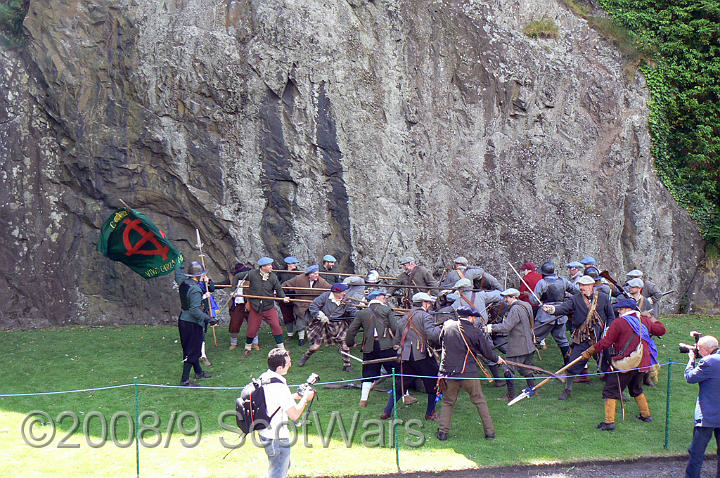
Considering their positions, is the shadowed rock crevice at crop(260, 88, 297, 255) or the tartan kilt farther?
the shadowed rock crevice at crop(260, 88, 297, 255)

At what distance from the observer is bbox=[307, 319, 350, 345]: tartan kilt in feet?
38.8

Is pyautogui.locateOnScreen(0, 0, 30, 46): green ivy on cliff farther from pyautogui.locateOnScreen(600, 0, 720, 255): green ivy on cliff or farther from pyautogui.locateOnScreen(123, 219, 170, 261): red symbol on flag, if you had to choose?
pyautogui.locateOnScreen(600, 0, 720, 255): green ivy on cliff

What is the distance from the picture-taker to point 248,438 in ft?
28.7

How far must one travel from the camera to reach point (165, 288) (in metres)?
16.0

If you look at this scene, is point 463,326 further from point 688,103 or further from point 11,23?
point 11,23

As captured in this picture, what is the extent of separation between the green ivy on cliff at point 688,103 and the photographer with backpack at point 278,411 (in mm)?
15617

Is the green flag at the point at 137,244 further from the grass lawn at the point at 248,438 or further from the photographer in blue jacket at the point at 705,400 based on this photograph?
the photographer in blue jacket at the point at 705,400

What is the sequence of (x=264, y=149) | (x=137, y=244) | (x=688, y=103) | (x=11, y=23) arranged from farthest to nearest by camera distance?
(x=688, y=103)
(x=11, y=23)
(x=264, y=149)
(x=137, y=244)

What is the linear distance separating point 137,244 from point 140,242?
0.07 metres

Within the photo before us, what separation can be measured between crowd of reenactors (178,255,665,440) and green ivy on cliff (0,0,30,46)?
919 cm

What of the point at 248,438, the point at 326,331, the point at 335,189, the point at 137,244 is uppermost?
the point at 335,189

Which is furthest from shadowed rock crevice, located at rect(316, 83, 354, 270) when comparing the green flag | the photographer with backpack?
the photographer with backpack

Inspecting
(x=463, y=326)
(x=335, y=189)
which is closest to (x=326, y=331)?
(x=463, y=326)

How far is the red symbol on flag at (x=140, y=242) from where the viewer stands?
12023mm
